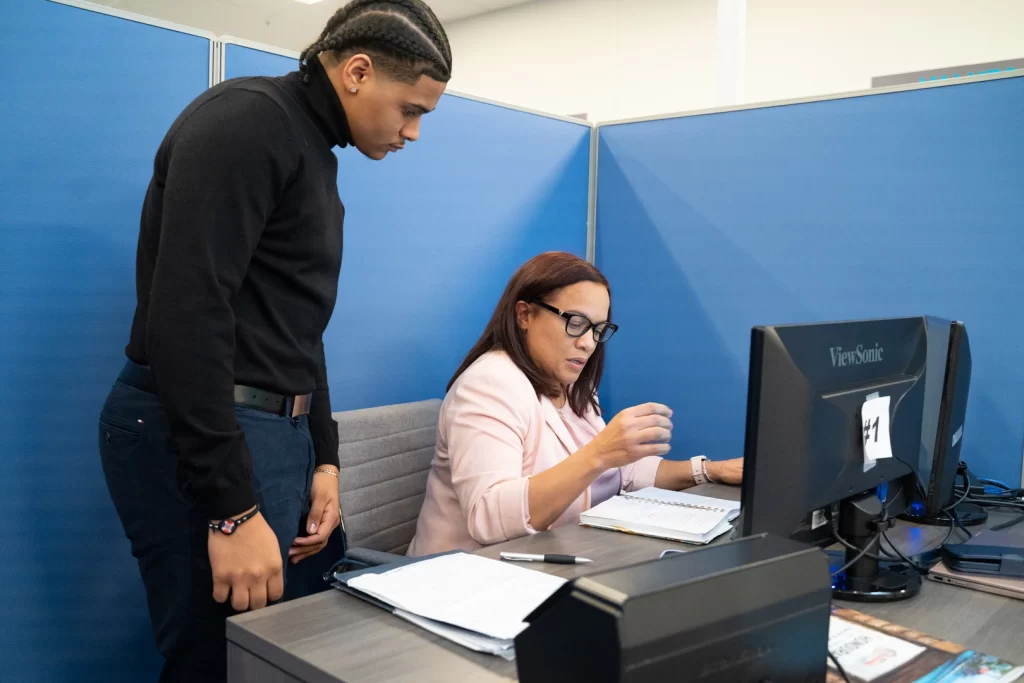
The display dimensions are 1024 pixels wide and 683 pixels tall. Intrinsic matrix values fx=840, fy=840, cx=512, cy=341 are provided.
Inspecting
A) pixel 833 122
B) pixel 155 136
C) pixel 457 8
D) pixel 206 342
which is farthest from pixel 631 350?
pixel 457 8

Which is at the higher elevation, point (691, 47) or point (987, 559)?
point (691, 47)

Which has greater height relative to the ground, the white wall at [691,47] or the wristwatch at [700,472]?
the white wall at [691,47]

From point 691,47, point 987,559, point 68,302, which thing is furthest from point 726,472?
point 691,47

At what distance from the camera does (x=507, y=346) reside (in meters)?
1.69

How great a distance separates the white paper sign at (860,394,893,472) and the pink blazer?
0.54 meters

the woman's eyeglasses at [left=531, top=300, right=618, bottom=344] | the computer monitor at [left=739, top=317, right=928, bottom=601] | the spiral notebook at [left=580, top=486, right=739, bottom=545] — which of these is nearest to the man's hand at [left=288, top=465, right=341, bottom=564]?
the spiral notebook at [left=580, top=486, right=739, bottom=545]

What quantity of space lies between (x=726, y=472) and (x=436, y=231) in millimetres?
900

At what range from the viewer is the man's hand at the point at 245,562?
1.05 meters

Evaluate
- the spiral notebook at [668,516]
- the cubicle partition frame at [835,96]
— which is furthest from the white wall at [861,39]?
the spiral notebook at [668,516]

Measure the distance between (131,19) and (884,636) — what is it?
1550 mm

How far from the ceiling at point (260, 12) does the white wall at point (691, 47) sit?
0.20m

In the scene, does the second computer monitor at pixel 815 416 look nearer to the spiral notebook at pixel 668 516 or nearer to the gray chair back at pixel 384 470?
the spiral notebook at pixel 668 516

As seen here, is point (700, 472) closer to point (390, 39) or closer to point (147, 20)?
point (390, 39)

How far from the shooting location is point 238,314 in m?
1.10
